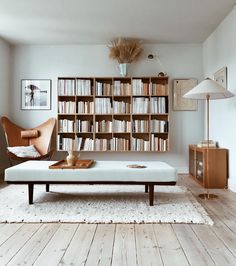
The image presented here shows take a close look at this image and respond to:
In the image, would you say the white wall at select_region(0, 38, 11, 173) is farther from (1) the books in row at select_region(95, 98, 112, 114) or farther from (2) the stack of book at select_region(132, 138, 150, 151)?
(2) the stack of book at select_region(132, 138, 150, 151)

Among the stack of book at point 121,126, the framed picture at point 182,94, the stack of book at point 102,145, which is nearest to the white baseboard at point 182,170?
the framed picture at point 182,94

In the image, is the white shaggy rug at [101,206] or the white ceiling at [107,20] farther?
the white ceiling at [107,20]

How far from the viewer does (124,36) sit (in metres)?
5.45

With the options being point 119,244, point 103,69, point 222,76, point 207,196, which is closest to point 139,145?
point 103,69

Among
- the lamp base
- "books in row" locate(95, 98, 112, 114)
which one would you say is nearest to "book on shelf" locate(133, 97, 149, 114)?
"books in row" locate(95, 98, 112, 114)

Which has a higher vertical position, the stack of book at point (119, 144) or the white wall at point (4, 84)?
the white wall at point (4, 84)

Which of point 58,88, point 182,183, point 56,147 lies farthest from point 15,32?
point 182,183

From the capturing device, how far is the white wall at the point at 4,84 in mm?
5637

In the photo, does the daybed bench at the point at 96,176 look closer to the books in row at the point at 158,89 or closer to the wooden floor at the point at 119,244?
the wooden floor at the point at 119,244

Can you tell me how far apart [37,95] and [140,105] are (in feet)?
6.70

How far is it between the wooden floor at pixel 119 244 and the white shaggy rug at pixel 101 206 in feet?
0.54

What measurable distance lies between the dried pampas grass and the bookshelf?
375 millimetres

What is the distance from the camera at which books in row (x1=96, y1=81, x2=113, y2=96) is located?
5.64 metres

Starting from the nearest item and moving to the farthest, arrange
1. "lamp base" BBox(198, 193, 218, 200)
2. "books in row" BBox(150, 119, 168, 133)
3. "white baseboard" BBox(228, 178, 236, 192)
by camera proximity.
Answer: "lamp base" BBox(198, 193, 218, 200) < "white baseboard" BBox(228, 178, 236, 192) < "books in row" BBox(150, 119, 168, 133)
